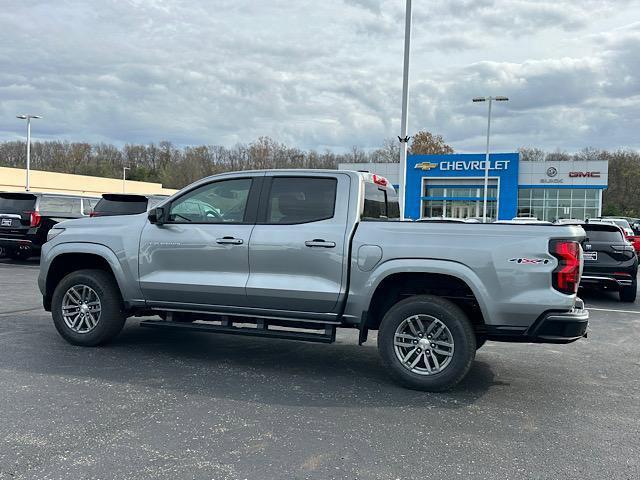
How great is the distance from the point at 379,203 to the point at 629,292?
24.4 feet

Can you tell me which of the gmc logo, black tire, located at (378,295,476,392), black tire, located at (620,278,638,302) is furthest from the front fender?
the gmc logo

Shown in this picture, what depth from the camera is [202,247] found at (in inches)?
227

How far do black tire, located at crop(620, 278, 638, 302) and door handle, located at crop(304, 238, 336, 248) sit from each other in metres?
8.22

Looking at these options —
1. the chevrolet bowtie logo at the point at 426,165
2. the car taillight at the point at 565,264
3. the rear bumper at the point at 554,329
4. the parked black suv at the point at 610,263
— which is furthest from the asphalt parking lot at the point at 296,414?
the chevrolet bowtie logo at the point at 426,165

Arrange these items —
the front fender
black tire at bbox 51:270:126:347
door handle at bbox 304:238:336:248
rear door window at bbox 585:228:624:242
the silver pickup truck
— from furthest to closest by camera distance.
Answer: rear door window at bbox 585:228:624:242 < black tire at bbox 51:270:126:347 < the front fender < door handle at bbox 304:238:336:248 < the silver pickup truck

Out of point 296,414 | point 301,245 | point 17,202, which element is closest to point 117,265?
point 301,245

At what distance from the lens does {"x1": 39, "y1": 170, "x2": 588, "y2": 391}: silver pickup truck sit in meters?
4.82

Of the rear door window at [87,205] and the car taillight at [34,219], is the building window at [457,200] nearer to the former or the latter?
the rear door window at [87,205]

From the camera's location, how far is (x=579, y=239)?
4816 millimetres

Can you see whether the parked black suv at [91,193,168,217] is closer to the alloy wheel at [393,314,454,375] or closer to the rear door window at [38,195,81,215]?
the rear door window at [38,195,81,215]

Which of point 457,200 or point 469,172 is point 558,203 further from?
point 457,200

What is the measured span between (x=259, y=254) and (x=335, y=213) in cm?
86

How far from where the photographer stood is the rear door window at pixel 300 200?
5.55 metres

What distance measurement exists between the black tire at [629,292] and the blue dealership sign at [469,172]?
3925 cm
